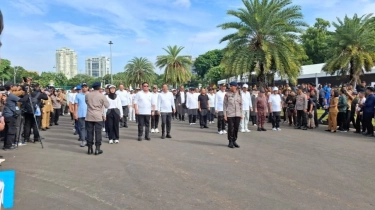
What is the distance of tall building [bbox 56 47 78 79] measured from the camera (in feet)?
511

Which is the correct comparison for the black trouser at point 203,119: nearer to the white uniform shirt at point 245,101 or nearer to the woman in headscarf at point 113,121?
the white uniform shirt at point 245,101

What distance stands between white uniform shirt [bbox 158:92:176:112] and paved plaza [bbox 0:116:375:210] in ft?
5.74

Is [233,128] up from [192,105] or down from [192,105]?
down

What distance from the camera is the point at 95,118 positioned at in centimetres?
941

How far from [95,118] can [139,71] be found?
5144cm

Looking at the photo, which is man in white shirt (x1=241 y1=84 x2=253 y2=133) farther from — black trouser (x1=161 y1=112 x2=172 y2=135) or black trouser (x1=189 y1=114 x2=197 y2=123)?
black trouser (x1=189 y1=114 x2=197 y2=123)

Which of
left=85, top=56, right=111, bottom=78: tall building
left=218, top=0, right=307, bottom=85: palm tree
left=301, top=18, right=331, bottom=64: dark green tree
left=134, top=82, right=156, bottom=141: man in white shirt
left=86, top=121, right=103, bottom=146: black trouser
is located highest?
left=85, top=56, right=111, bottom=78: tall building

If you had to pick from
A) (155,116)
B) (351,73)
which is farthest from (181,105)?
(351,73)

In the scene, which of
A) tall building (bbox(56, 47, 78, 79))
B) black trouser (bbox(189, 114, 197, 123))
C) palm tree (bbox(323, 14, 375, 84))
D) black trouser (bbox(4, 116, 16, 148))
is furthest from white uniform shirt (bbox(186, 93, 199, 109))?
tall building (bbox(56, 47, 78, 79))

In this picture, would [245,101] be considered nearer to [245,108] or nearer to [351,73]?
[245,108]

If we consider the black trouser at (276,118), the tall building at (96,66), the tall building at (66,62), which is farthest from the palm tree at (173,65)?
the tall building at (96,66)

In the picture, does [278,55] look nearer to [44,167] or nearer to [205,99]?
[205,99]

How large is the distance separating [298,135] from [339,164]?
5.18 meters

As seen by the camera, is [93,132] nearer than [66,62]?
Yes
